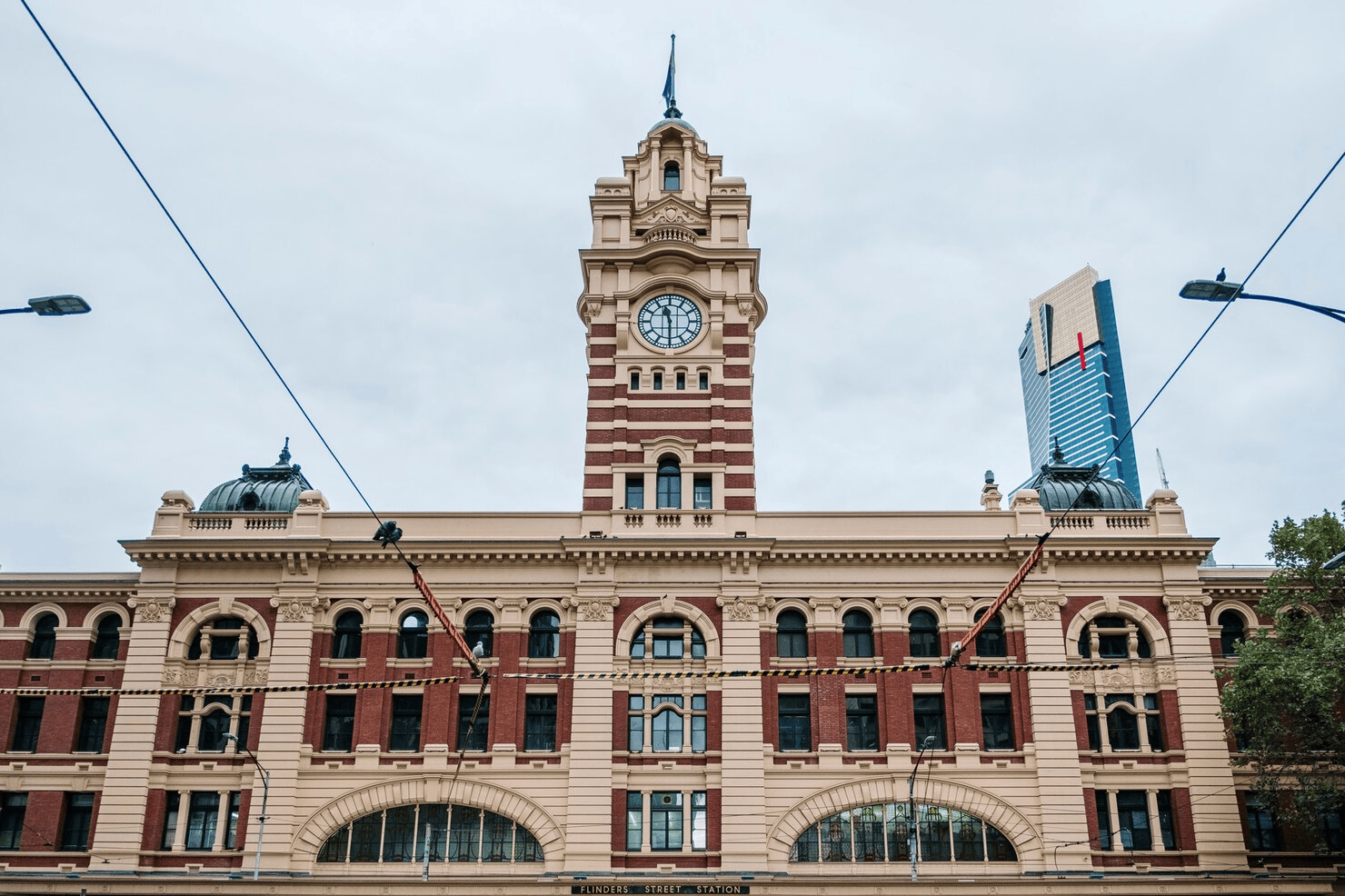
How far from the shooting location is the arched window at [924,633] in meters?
48.9

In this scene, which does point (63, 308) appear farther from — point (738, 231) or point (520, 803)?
point (738, 231)

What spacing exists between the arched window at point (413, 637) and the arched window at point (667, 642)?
8.09m

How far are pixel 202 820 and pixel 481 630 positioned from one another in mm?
12145

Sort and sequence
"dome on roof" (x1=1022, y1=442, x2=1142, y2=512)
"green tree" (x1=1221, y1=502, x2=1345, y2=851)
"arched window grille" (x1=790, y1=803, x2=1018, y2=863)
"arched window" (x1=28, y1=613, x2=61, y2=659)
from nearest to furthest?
"green tree" (x1=1221, y1=502, x2=1345, y2=851) → "arched window grille" (x1=790, y1=803, x2=1018, y2=863) → "arched window" (x1=28, y1=613, x2=61, y2=659) → "dome on roof" (x1=1022, y1=442, x2=1142, y2=512)

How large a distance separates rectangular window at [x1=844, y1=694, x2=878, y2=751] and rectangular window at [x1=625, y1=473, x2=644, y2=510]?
11487 millimetres

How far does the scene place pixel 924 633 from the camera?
49281mm

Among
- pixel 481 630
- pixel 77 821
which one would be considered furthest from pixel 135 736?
pixel 481 630

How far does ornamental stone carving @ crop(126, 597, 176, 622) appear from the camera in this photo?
1922 inches

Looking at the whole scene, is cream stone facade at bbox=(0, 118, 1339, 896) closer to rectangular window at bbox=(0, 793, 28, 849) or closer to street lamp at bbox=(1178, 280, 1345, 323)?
rectangular window at bbox=(0, 793, 28, 849)

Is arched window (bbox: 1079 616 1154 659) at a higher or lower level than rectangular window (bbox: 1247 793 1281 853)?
higher

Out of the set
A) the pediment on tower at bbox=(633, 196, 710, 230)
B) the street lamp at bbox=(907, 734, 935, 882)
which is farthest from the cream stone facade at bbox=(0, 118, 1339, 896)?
the pediment on tower at bbox=(633, 196, 710, 230)

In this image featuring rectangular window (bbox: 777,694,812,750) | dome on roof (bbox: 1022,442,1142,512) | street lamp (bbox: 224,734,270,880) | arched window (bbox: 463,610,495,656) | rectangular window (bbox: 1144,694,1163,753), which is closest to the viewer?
street lamp (bbox: 224,734,270,880)

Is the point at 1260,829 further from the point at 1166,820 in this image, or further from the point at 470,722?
the point at 470,722

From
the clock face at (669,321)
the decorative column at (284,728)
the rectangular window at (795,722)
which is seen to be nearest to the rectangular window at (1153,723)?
the rectangular window at (795,722)
